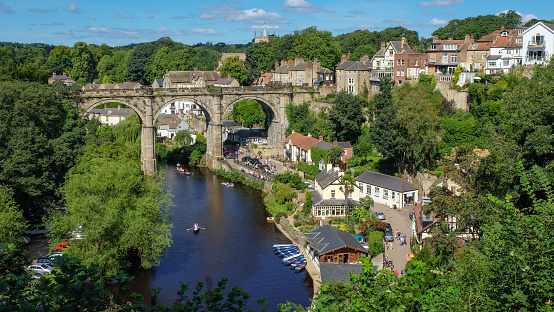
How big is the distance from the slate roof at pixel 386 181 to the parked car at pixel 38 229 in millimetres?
23685

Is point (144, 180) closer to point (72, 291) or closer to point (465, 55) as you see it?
point (72, 291)

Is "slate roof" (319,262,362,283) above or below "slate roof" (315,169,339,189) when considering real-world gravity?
below

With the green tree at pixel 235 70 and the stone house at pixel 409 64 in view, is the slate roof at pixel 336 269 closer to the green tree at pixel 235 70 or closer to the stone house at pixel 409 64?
A: the stone house at pixel 409 64

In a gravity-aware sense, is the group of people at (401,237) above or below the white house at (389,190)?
below

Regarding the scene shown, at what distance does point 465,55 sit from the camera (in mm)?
58312

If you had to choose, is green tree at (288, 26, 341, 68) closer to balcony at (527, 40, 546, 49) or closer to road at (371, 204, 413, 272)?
balcony at (527, 40, 546, 49)

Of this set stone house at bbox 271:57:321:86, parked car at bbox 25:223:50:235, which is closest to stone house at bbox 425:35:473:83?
stone house at bbox 271:57:321:86

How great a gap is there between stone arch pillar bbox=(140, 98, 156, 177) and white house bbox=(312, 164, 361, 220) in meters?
23.2

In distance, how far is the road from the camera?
3234cm

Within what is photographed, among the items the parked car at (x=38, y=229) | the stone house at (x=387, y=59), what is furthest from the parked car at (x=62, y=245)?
the stone house at (x=387, y=59)

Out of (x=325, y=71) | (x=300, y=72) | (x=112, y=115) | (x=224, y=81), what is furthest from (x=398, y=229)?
(x=224, y=81)

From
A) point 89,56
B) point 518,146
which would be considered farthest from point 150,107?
point 89,56

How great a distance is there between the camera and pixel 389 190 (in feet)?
141

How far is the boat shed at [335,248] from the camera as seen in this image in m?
32.5
